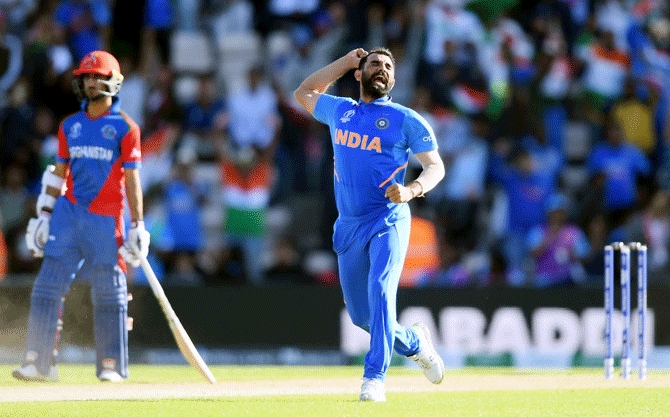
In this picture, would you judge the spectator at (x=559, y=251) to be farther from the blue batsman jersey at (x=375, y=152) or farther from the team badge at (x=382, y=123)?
the team badge at (x=382, y=123)

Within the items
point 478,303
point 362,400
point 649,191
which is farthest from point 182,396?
point 649,191

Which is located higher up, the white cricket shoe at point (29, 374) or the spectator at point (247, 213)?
the spectator at point (247, 213)

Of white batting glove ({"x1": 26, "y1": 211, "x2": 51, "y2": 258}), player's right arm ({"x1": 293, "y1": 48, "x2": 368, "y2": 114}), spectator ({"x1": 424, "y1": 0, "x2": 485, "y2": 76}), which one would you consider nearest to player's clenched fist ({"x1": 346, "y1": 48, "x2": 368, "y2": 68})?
player's right arm ({"x1": 293, "y1": 48, "x2": 368, "y2": 114})

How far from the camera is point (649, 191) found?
12.9 metres

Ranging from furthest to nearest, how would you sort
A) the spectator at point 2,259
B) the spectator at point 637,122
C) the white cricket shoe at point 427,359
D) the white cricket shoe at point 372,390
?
1. the spectator at point 637,122
2. the spectator at point 2,259
3. the white cricket shoe at point 427,359
4. the white cricket shoe at point 372,390

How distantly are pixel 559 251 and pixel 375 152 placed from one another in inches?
212

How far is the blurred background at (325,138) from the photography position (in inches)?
464

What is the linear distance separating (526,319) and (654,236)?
2258 mm

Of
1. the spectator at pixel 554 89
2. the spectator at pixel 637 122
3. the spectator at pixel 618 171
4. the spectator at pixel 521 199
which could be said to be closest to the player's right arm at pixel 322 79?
the spectator at pixel 521 199

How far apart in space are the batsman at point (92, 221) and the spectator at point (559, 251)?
505 cm

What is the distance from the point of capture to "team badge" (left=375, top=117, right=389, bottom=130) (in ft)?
23.1

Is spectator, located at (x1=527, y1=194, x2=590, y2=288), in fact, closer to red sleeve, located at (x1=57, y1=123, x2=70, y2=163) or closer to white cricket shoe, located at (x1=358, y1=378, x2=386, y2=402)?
white cricket shoe, located at (x1=358, y1=378, x2=386, y2=402)

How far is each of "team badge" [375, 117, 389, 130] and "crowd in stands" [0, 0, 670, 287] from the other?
14.8 ft

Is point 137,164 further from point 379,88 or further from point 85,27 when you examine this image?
point 85,27
